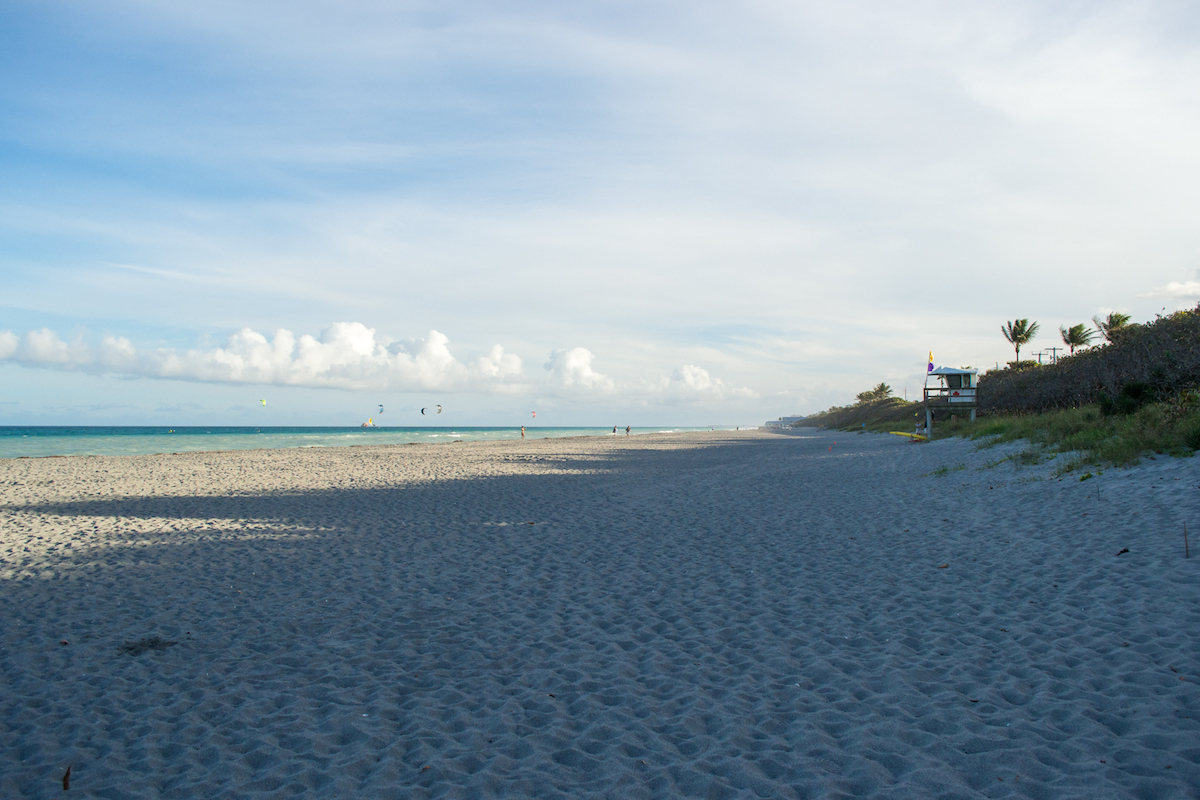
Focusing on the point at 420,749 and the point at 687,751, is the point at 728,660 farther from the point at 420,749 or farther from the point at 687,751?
the point at 420,749

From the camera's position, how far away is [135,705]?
4.88 m

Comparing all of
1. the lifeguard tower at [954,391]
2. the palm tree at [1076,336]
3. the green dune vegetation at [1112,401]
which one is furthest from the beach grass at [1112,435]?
the palm tree at [1076,336]

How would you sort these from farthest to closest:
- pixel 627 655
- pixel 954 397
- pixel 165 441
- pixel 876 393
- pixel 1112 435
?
→ pixel 876 393
pixel 165 441
pixel 954 397
pixel 1112 435
pixel 627 655

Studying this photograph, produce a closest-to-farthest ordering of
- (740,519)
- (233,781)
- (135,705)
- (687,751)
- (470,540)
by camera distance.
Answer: (233,781) < (687,751) < (135,705) < (470,540) < (740,519)

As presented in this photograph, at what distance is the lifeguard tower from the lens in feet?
108

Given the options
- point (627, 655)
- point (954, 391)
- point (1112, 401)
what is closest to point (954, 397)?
point (954, 391)

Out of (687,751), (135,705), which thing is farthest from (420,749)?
(135,705)

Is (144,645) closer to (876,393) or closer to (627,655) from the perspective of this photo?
(627,655)

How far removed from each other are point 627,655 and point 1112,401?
61.9 ft

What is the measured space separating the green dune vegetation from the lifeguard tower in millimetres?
1168

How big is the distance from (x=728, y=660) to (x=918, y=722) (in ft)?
5.48

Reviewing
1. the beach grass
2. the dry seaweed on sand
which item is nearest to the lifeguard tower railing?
the beach grass

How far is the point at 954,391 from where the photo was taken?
33.3 meters

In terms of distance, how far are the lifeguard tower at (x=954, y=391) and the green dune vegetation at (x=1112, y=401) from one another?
3.83 feet
